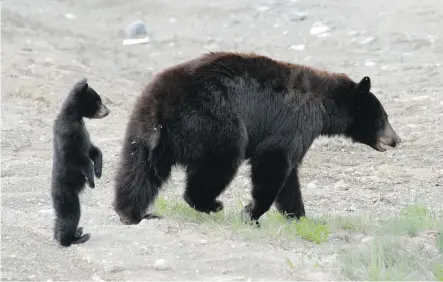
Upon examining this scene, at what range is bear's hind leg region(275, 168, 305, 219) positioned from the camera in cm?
816

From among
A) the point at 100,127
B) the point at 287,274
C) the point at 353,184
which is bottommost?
the point at 100,127

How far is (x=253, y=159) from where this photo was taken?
7.64 m

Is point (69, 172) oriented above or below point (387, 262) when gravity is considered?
above

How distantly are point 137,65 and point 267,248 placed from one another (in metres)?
10.1

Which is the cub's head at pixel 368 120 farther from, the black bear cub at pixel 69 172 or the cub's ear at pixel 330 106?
the black bear cub at pixel 69 172

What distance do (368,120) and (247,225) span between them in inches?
80.5

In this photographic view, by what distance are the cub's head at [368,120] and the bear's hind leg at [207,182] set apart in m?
1.63

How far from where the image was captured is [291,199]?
817 cm

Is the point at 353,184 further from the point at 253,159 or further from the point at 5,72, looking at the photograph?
the point at 5,72

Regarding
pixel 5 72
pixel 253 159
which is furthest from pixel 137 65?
pixel 253 159

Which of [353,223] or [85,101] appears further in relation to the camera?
[353,223]

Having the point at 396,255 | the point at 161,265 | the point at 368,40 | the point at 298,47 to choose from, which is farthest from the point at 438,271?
the point at 298,47

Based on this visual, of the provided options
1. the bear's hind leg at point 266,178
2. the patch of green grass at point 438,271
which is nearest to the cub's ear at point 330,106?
the bear's hind leg at point 266,178

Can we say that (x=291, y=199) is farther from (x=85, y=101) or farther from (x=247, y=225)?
(x=85, y=101)
